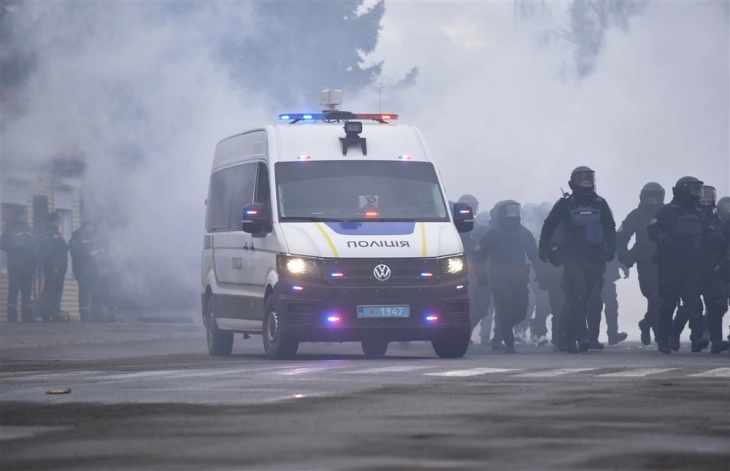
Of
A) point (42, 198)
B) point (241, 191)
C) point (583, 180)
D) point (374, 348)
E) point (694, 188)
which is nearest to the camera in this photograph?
point (241, 191)

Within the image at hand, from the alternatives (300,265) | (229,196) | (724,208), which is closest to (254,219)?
(300,265)

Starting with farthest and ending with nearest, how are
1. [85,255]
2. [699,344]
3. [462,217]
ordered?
1. [85,255]
2. [699,344]
3. [462,217]

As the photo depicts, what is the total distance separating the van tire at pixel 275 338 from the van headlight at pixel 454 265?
143cm

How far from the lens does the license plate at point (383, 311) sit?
591 inches

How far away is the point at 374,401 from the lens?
8.97 m

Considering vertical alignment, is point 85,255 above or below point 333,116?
below

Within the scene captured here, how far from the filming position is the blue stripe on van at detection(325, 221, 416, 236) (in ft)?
49.3

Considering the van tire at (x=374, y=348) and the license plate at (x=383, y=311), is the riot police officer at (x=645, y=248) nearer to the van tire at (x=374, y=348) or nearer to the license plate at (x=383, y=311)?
the van tire at (x=374, y=348)

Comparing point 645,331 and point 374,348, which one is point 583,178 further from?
point 645,331

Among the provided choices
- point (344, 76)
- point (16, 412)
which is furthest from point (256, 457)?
point (344, 76)

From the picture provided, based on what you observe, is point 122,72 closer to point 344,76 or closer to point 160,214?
point 160,214

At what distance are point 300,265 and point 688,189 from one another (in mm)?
4794

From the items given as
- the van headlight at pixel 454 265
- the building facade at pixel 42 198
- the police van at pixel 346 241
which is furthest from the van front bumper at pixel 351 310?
the building facade at pixel 42 198

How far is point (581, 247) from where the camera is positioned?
1769cm
